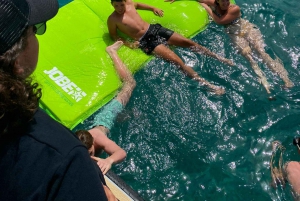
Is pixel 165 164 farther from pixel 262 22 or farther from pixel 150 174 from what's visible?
pixel 262 22

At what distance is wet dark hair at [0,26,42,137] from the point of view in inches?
33.5

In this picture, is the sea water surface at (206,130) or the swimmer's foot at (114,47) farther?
the swimmer's foot at (114,47)

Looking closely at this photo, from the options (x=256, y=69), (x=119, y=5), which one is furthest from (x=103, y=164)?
(x=256, y=69)

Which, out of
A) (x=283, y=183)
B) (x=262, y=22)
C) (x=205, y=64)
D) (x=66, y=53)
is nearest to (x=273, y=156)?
(x=283, y=183)

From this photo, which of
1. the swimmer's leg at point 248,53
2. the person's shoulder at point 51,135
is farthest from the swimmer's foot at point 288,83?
the person's shoulder at point 51,135

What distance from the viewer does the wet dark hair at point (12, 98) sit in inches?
33.5

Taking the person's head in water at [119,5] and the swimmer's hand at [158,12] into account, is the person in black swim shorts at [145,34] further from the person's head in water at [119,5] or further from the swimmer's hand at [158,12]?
the swimmer's hand at [158,12]

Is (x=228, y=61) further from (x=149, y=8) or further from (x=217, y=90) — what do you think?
(x=149, y=8)

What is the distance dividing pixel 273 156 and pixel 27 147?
2763 millimetres

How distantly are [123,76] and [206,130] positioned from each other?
3.59 ft

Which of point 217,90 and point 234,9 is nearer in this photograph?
point 217,90

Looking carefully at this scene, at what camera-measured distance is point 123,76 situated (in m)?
3.67

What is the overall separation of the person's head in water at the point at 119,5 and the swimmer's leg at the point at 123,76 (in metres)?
0.39

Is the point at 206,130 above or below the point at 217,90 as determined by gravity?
below
